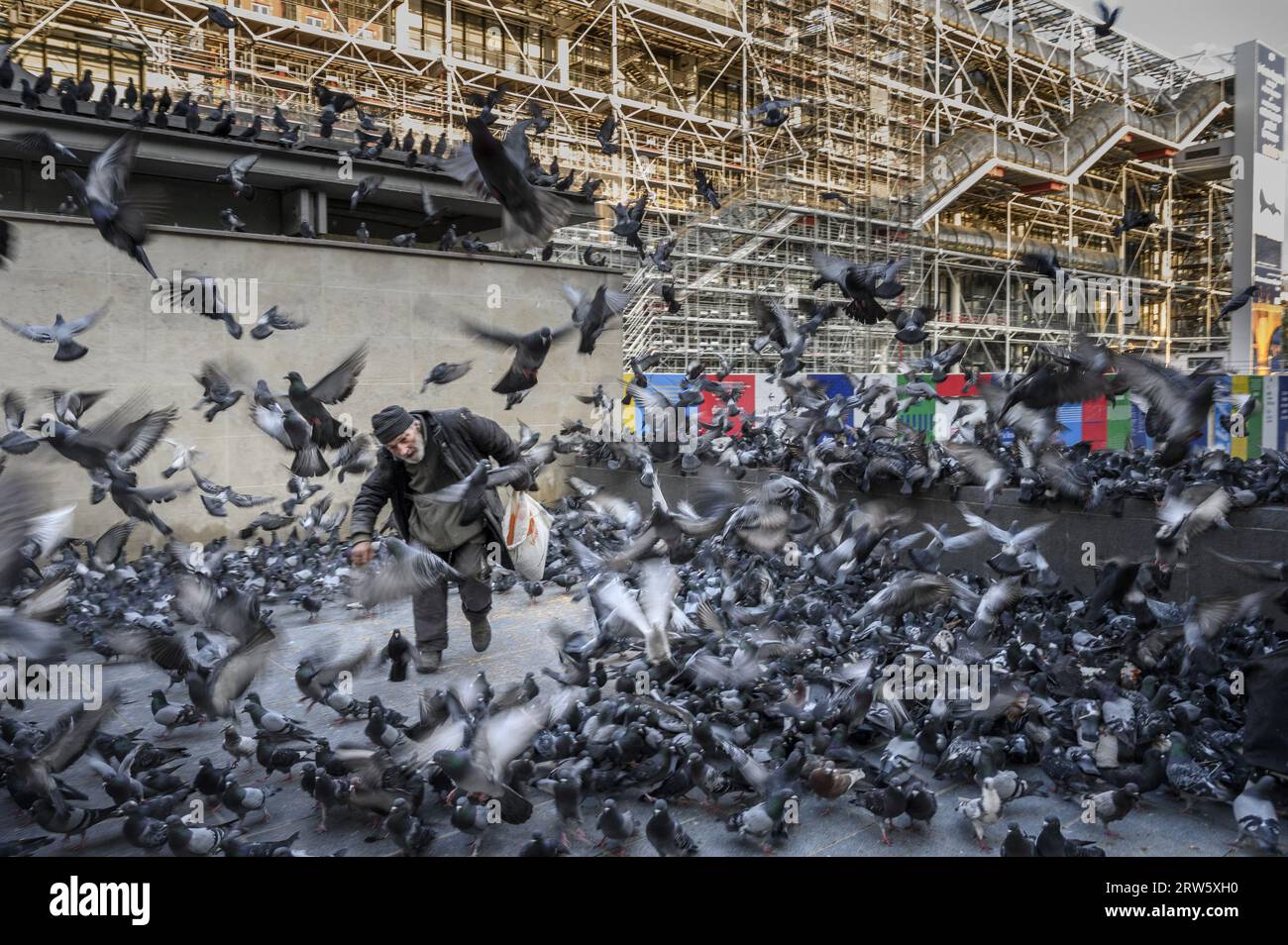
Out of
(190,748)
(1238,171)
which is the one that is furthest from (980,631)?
(1238,171)

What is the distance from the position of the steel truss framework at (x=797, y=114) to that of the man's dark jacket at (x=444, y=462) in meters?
15.1

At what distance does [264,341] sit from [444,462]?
5.98 meters

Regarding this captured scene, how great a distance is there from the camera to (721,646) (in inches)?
189

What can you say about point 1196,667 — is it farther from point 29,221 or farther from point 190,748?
point 29,221

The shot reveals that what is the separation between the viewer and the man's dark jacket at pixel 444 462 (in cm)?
505

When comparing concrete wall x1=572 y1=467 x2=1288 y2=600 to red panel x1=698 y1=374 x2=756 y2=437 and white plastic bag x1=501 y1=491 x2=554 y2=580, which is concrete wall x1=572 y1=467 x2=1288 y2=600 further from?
red panel x1=698 y1=374 x2=756 y2=437

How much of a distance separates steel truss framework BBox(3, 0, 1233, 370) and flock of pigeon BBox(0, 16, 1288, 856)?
12.5 m

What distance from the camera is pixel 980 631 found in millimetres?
4727

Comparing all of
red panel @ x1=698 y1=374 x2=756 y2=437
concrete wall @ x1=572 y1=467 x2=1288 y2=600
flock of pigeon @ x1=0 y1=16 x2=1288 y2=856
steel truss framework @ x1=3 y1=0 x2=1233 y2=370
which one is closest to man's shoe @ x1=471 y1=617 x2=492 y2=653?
flock of pigeon @ x1=0 y1=16 x2=1288 y2=856

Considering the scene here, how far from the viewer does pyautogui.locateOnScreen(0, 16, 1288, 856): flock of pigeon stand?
327 cm

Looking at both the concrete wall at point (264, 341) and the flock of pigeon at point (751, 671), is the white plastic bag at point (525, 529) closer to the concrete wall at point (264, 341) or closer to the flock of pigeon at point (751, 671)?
the flock of pigeon at point (751, 671)

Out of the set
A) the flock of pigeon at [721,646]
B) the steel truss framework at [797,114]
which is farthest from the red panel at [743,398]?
the steel truss framework at [797,114]
